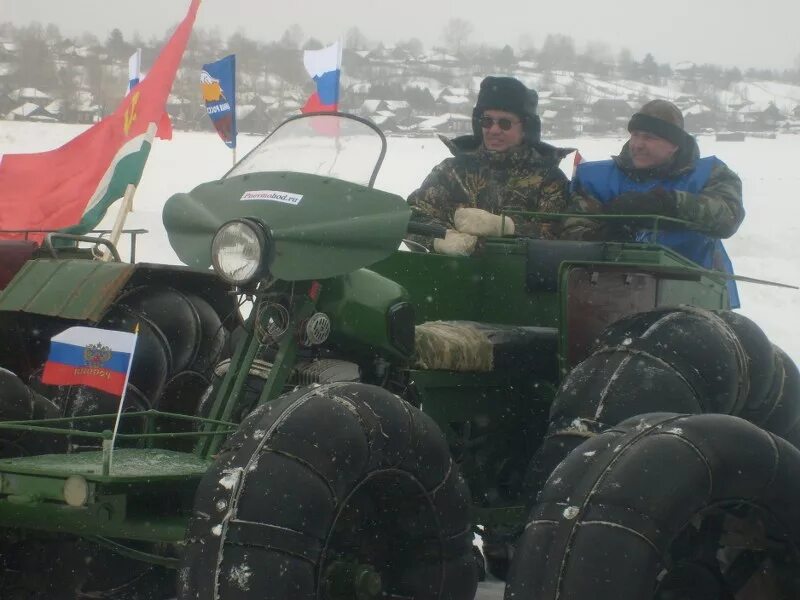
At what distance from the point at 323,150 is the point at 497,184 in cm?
172

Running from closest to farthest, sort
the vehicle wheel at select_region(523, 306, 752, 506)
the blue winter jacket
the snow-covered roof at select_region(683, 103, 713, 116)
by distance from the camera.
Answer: the vehicle wheel at select_region(523, 306, 752, 506) < the blue winter jacket < the snow-covered roof at select_region(683, 103, 713, 116)

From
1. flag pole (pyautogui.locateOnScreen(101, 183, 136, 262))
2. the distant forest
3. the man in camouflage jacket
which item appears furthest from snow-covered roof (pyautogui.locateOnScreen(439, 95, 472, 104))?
the man in camouflage jacket

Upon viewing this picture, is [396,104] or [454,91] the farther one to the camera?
[454,91]

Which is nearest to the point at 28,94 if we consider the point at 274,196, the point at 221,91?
the point at 221,91

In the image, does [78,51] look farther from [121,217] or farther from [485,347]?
[485,347]

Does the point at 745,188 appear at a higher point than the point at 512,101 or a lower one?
lower

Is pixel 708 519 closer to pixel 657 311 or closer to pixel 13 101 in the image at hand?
pixel 657 311

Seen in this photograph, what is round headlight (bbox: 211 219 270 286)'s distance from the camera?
4055mm

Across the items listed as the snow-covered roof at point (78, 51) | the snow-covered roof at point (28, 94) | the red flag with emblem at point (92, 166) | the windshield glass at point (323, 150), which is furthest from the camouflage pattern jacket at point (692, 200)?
the snow-covered roof at point (78, 51)

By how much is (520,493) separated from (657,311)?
119cm

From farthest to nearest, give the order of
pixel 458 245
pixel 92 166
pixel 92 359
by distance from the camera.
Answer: pixel 92 166 < pixel 458 245 < pixel 92 359

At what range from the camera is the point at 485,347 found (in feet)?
16.7

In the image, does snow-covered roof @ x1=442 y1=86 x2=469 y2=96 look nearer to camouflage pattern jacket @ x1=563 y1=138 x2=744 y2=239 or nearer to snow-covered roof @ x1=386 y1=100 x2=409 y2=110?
snow-covered roof @ x1=386 y1=100 x2=409 y2=110

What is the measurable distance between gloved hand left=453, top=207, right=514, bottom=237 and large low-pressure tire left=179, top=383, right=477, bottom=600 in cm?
176
